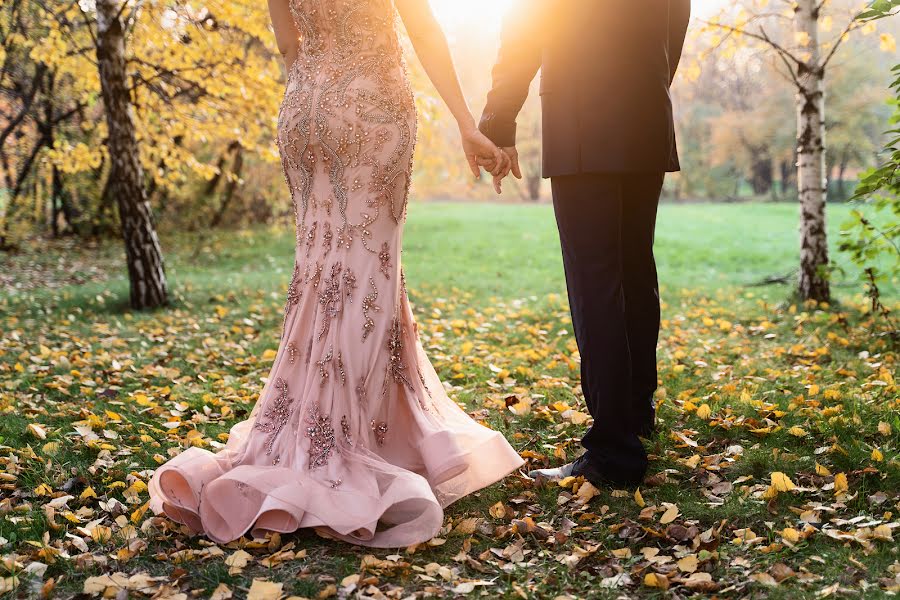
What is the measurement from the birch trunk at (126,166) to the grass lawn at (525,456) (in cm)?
42

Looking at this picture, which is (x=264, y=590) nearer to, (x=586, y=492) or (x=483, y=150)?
(x=586, y=492)

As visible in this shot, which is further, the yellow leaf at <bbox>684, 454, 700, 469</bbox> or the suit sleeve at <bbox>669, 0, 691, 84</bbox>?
the yellow leaf at <bbox>684, 454, 700, 469</bbox>

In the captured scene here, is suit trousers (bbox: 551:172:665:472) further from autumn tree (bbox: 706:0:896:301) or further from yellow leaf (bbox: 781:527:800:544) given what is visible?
autumn tree (bbox: 706:0:896:301)

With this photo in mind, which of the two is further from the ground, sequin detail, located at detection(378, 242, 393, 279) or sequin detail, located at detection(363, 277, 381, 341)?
sequin detail, located at detection(378, 242, 393, 279)

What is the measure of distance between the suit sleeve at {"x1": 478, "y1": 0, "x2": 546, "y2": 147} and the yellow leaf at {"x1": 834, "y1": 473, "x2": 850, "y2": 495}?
1.73m

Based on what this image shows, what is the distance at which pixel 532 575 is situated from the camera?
240 centimetres

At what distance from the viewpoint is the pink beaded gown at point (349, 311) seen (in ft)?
9.16

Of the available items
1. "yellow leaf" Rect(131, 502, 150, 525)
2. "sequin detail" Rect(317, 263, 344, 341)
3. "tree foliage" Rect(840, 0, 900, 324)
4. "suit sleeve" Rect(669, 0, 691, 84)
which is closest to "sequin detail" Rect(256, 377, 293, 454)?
"sequin detail" Rect(317, 263, 344, 341)

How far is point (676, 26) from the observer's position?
3.00 metres

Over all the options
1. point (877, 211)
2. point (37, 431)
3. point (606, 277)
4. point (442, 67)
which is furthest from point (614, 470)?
point (877, 211)

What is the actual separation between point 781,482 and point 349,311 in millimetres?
1721

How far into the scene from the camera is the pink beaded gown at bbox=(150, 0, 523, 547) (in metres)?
2.79

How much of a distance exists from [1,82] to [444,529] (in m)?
12.9

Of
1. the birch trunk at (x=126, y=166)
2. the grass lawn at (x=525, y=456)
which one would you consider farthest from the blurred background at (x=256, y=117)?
the grass lawn at (x=525, y=456)
